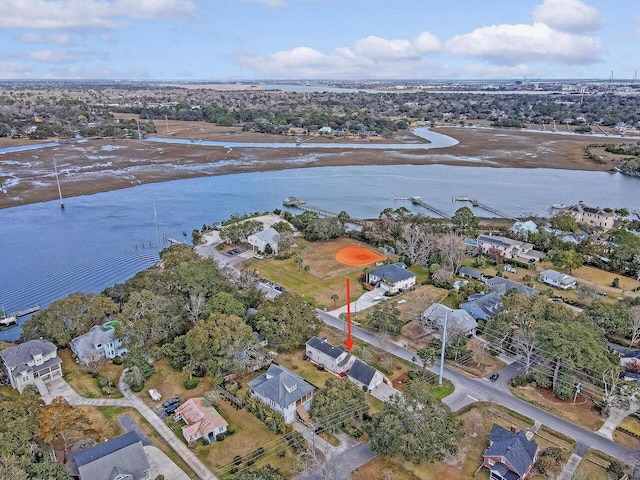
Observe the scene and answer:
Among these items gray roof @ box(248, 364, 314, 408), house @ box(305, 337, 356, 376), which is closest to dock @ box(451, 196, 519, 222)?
house @ box(305, 337, 356, 376)

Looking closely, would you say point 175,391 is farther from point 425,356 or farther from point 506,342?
point 506,342

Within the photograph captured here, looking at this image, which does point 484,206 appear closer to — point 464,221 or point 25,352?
point 464,221

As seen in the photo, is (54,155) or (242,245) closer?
(242,245)

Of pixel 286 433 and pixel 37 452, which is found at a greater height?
pixel 37 452

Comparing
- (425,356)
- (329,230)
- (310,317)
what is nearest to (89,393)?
(310,317)

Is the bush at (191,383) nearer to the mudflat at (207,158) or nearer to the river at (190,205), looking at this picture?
the river at (190,205)

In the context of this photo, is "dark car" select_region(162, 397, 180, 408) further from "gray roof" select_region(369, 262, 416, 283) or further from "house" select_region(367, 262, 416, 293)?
"gray roof" select_region(369, 262, 416, 283)
